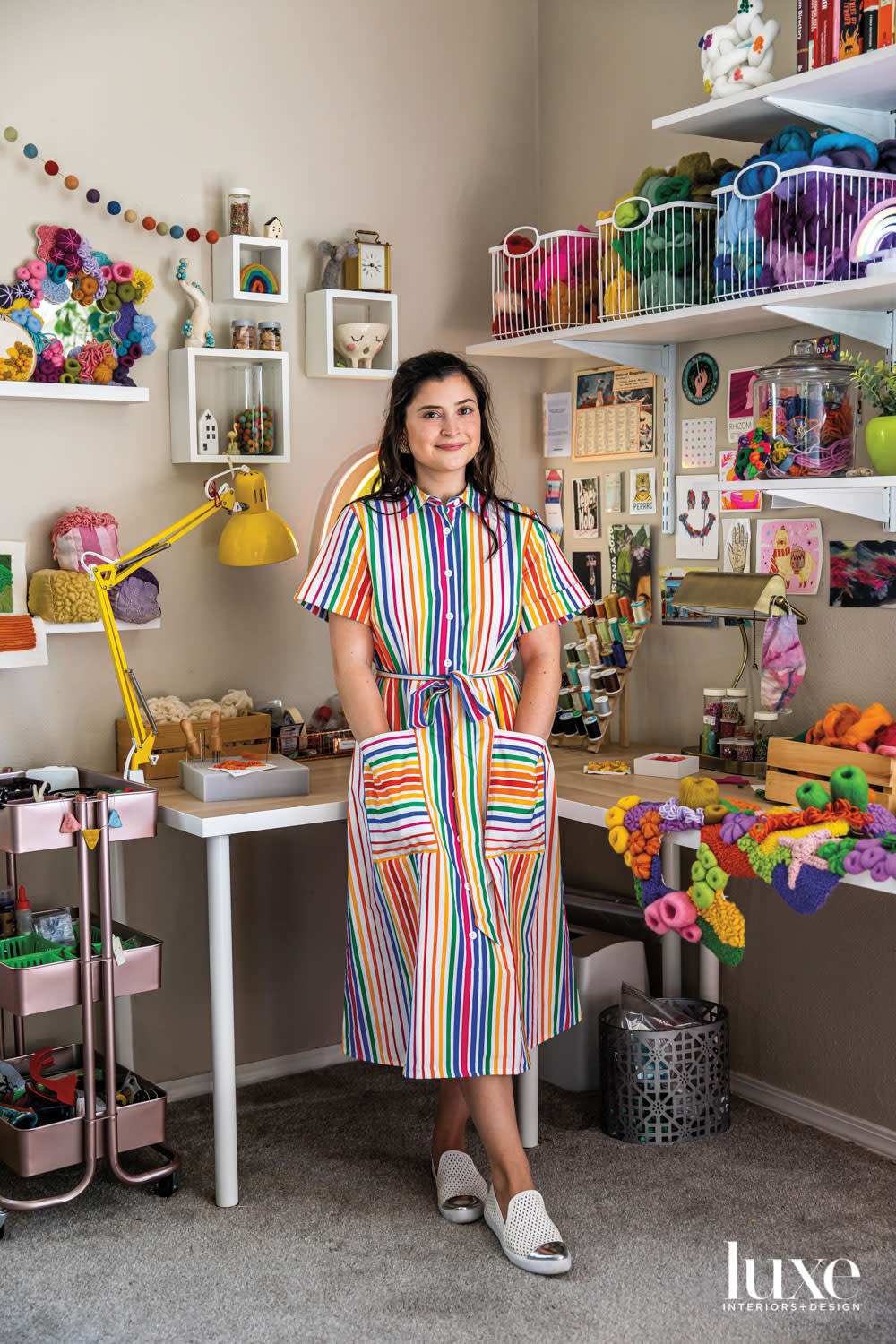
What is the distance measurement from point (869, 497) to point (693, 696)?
2.55ft

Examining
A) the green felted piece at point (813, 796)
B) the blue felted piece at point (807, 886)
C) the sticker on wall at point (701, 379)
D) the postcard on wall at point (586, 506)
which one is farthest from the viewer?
the postcard on wall at point (586, 506)

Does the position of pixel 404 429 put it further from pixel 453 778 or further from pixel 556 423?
pixel 556 423

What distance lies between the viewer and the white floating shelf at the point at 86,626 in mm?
2846

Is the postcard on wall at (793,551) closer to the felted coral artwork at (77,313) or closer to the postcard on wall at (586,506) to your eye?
the postcard on wall at (586,506)

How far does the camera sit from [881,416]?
2.37 m

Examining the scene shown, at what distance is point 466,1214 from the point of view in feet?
8.20

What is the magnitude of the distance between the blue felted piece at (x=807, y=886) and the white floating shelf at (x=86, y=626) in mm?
1496

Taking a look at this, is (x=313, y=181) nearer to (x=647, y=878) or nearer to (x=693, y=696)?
(x=693, y=696)

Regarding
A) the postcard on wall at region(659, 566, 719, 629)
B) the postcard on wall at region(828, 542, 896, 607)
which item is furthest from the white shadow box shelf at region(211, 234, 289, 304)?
the postcard on wall at region(828, 542, 896, 607)

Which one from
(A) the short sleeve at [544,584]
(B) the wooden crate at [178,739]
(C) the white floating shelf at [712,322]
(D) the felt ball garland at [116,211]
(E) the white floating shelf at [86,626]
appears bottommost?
(B) the wooden crate at [178,739]

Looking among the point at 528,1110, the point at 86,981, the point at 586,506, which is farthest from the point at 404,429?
the point at 528,1110

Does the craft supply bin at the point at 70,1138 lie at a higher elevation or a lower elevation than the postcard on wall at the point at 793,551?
lower

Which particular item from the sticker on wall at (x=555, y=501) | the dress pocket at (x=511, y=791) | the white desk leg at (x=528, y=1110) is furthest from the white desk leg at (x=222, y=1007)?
the sticker on wall at (x=555, y=501)

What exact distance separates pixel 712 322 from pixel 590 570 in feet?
2.83
